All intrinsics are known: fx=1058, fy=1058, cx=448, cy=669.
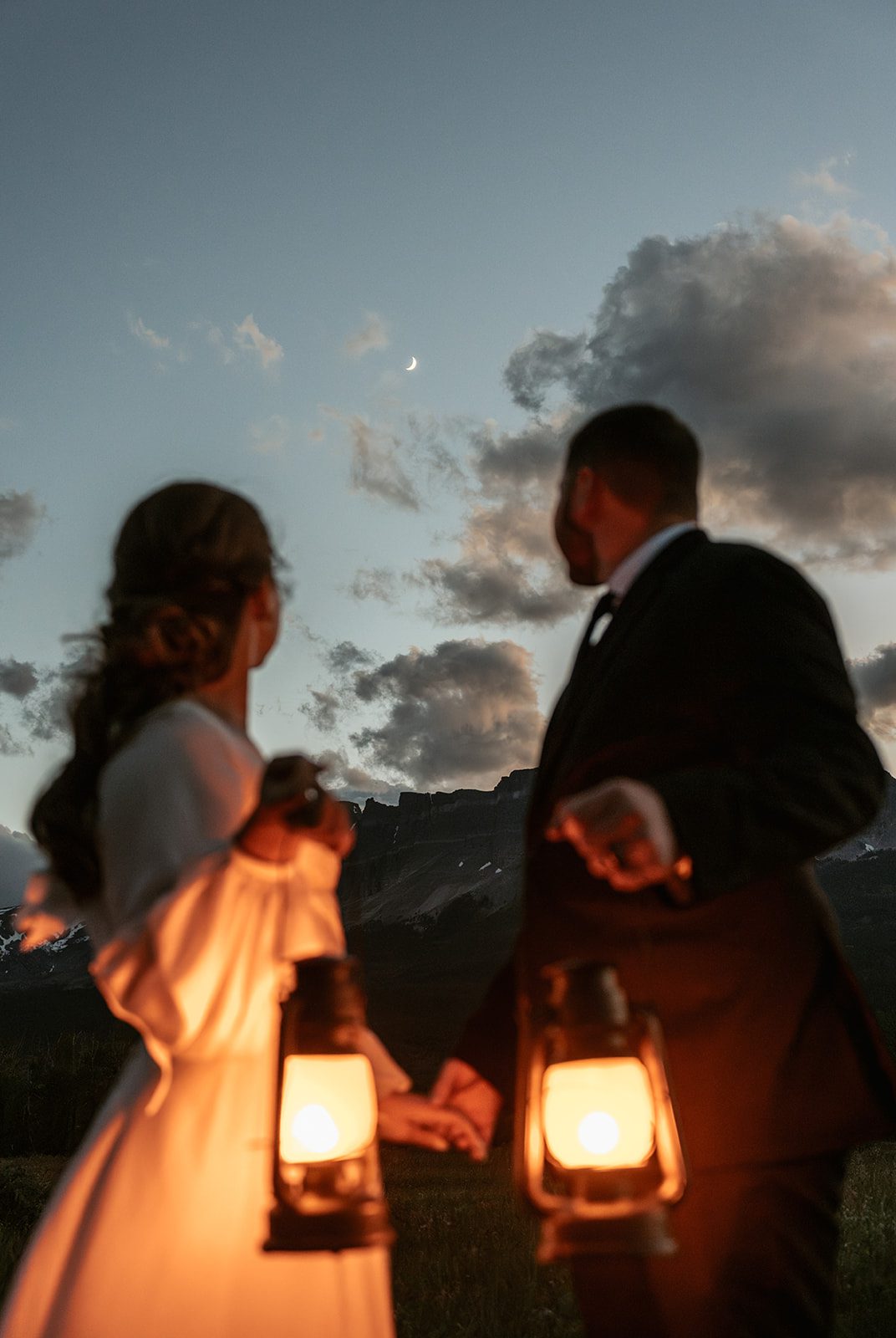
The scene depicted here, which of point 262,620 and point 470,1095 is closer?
point 262,620

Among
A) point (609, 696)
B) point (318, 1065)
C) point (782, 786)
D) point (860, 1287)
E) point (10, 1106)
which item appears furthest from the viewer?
point (10, 1106)

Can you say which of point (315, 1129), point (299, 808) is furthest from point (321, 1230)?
point (299, 808)

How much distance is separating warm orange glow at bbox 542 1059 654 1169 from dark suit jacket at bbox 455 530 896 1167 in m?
0.46

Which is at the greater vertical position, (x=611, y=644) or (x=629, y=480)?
(x=629, y=480)

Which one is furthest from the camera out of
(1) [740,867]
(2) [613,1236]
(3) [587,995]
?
(1) [740,867]

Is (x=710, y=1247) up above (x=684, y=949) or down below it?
below

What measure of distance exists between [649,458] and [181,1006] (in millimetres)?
1988

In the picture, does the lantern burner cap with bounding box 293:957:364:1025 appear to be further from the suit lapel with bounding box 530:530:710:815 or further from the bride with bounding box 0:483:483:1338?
the suit lapel with bounding box 530:530:710:815

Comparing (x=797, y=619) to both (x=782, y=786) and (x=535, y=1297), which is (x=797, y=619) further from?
(x=535, y=1297)

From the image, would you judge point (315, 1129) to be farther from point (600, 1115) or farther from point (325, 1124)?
point (600, 1115)

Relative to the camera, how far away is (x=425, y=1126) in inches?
111

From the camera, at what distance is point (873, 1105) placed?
7.76 feet

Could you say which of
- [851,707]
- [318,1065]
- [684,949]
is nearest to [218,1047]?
[318,1065]

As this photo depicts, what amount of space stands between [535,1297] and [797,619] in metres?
8.29
